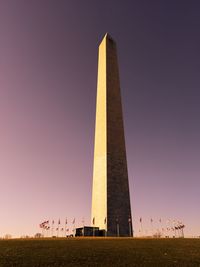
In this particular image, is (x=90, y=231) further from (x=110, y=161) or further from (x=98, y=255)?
(x=98, y=255)

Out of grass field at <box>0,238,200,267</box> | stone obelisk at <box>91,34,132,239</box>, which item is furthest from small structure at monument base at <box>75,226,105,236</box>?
grass field at <box>0,238,200,267</box>

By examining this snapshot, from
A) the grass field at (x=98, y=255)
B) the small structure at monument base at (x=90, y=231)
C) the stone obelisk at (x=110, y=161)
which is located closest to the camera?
the grass field at (x=98, y=255)

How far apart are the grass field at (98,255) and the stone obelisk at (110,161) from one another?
667 inches

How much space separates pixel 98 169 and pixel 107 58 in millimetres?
20449

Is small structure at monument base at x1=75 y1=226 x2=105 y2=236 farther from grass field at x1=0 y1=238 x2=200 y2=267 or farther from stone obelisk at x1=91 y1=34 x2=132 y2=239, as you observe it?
grass field at x1=0 y1=238 x2=200 y2=267

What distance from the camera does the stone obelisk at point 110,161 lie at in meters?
42.9

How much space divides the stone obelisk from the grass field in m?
16.9

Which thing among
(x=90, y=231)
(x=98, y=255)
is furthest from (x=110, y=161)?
(x=98, y=255)

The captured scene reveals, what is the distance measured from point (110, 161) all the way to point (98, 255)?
24.8 metres

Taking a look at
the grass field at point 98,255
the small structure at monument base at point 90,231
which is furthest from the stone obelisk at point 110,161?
the grass field at point 98,255

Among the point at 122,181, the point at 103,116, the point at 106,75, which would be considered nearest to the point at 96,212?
the point at 122,181

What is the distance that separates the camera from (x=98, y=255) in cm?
2102

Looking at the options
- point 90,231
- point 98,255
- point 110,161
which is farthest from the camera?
point 110,161

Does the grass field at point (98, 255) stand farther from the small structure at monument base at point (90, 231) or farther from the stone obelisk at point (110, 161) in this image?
the stone obelisk at point (110, 161)
